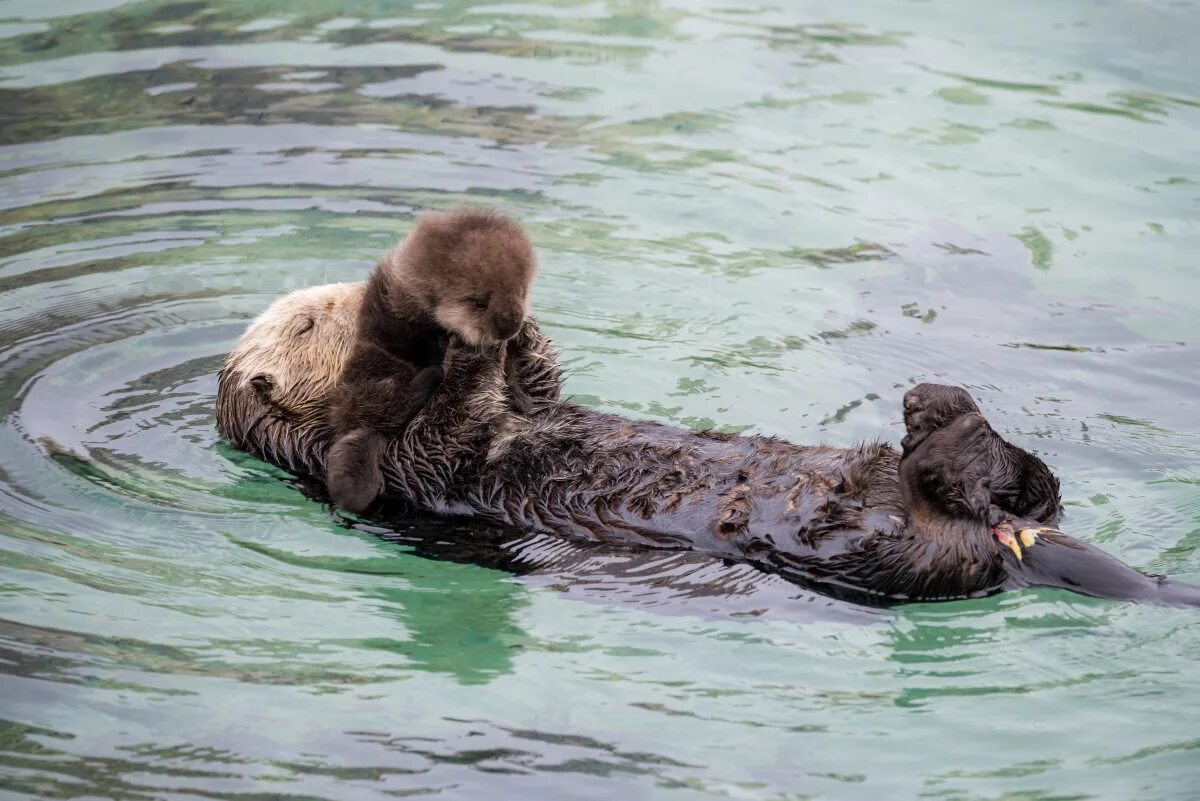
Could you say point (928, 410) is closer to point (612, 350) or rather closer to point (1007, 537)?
point (1007, 537)

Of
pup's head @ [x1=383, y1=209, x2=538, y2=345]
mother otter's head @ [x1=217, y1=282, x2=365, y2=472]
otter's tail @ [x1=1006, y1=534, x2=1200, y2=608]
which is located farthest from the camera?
mother otter's head @ [x1=217, y1=282, x2=365, y2=472]

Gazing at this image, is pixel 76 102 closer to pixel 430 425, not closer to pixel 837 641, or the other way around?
pixel 430 425

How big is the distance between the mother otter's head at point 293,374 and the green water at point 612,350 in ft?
0.57

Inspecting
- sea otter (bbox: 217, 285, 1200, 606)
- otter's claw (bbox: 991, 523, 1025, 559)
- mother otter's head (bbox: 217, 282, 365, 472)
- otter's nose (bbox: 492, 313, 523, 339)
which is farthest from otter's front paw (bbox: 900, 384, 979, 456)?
mother otter's head (bbox: 217, 282, 365, 472)

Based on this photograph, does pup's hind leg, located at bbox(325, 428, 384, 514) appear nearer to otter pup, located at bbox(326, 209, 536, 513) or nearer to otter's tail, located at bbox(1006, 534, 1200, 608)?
otter pup, located at bbox(326, 209, 536, 513)

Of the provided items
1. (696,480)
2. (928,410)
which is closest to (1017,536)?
(928,410)

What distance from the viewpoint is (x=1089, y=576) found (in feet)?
11.9

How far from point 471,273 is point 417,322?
0.31 metres

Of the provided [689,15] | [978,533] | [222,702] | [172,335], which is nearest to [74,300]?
[172,335]

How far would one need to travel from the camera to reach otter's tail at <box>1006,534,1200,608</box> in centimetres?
355

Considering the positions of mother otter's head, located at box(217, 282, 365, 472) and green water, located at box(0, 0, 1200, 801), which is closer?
green water, located at box(0, 0, 1200, 801)

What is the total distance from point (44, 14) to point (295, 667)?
21.6ft

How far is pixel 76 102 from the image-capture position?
7656mm

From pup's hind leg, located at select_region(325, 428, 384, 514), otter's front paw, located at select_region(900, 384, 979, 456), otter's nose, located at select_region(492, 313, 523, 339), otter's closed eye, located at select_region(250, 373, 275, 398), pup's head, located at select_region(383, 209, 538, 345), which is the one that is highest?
pup's head, located at select_region(383, 209, 538, 345)
